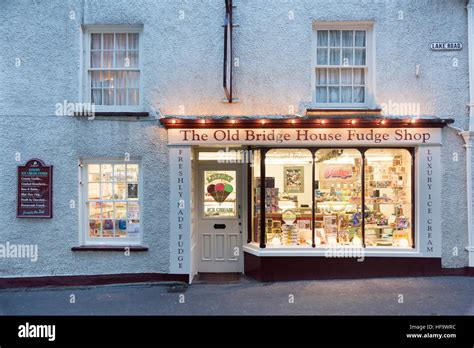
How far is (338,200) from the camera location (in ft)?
27.6

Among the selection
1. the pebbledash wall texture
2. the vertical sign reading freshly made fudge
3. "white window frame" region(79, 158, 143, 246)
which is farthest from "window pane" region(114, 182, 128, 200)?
the vertical sign reading freshly made fudge

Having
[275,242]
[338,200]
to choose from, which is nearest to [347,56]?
[338,200]

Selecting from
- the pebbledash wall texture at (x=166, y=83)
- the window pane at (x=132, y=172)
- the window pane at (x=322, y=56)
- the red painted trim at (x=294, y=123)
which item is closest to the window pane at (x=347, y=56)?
the window pane at (x=322, y=56)

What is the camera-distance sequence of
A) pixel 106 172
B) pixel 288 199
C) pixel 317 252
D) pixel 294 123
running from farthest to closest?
pixel 288 199
pixel 106 172
pixel 317 252
pixel 294 123

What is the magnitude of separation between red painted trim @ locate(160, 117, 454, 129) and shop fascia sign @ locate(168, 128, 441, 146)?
92 millimetres

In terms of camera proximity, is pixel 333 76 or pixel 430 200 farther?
pixel 333 76

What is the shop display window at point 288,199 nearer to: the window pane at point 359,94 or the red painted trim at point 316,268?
the red painted trim at point 316,268

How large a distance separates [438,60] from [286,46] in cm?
313

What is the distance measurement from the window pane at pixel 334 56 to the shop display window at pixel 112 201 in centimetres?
467

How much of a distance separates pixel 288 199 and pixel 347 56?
328 cm

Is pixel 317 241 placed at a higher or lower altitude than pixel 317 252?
higher

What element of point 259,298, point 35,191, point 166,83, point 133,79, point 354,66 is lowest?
point 259,298

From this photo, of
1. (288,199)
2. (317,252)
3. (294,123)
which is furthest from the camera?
(288,199)

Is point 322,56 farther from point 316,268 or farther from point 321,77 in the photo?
point 316,268
